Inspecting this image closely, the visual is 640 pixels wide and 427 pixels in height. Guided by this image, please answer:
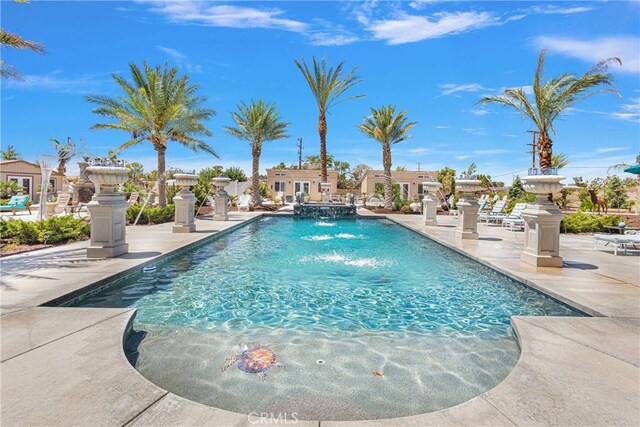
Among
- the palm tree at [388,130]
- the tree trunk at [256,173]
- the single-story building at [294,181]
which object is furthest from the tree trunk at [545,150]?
the single-story building at [294,181]

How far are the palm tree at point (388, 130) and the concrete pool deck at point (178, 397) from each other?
1965 cm

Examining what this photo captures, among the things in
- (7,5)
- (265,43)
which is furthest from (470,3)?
(7,5)

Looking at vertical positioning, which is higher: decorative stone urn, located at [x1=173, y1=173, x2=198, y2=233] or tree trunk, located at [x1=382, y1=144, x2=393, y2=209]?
tree trunk, located at [x1=382, y1=144, x2=393, y2=209]

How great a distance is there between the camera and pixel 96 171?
7035 millimetres

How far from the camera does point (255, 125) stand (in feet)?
83.6

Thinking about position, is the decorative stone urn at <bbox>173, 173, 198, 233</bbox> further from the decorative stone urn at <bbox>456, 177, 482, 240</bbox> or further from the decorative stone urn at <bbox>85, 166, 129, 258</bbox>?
the decorative stone urn at <bbox>456, 177, 482, 240</bbox>

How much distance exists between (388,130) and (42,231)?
792 inches

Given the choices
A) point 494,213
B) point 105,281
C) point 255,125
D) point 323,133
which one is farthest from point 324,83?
point 105,281

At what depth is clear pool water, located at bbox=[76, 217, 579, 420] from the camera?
2.69 meters

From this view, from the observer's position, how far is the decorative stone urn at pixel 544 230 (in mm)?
6617

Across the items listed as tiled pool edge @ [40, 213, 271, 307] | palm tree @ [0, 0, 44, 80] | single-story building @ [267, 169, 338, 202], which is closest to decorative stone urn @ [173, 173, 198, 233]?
tiled pool edge @ [40, 213, 271, 307]

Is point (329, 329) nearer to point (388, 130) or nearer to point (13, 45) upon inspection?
point (13, 45)

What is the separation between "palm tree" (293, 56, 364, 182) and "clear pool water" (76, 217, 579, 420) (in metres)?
19.8

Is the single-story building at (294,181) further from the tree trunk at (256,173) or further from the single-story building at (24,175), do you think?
the single-story building at (24,175)
